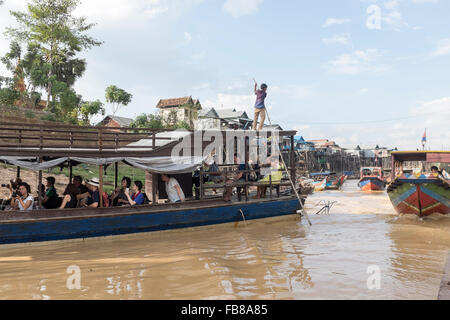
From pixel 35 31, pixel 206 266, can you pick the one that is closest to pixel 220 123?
pixel 35 31

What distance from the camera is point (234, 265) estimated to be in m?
6.08

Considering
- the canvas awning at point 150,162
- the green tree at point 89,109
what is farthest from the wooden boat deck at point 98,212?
the green tree at point 89,109

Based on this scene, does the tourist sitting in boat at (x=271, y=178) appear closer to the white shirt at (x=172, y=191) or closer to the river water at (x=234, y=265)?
the river water at (x=234, y=265)

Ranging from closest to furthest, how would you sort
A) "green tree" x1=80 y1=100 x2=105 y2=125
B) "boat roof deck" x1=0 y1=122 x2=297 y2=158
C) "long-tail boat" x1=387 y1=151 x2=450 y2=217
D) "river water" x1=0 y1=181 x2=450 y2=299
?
"river water" x1=0 y1=181 x2=450 y2=299 < "boat roof deck" x1=0 y1=122 x2=297 y2=158 < "long-tail boat" x1=387 y1=151 x2=450 y2=217 < "green tree" x1=80 y1=100 x2=105 y2=125

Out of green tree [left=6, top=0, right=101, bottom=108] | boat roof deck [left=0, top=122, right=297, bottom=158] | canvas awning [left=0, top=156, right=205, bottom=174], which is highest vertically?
green tree [left=6, top=0, right=101, bottom=108]

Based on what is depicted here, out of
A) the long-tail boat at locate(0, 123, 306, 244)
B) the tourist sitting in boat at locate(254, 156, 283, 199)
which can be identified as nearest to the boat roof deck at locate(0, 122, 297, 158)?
the long-tail boat at locate(0, 123, 306, 244)

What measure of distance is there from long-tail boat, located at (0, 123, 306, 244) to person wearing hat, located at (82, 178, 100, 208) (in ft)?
0.38

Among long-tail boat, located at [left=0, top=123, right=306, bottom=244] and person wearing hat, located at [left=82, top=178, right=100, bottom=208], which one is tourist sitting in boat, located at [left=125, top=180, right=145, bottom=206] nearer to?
long-tail boat, located at [left=0, top=123, right=306, bottom=244]

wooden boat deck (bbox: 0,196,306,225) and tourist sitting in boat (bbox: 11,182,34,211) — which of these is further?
tourist sitting in boat (bbox: 11,182,34,211)

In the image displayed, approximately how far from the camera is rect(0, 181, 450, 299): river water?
190 inches

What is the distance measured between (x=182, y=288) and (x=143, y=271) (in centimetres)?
112

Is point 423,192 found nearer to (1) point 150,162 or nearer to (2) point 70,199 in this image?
(1) point 150,162

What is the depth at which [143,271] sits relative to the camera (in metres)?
5.71
